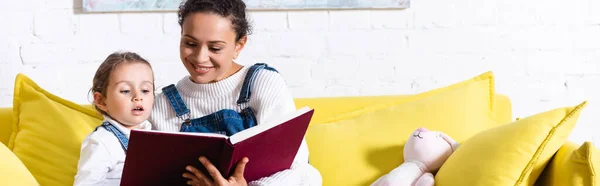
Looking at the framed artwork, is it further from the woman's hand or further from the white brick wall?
the woman's hand

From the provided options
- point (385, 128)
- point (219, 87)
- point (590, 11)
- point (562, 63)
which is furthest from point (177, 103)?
point (590, 11)

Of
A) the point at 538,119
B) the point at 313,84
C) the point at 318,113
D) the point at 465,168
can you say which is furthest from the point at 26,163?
the point at 538,119

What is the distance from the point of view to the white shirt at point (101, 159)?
1.82 metres

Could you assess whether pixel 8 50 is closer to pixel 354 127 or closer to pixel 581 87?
pixel 354 127

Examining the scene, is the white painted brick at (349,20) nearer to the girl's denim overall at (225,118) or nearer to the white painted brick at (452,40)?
the white painted brick at (452,40)

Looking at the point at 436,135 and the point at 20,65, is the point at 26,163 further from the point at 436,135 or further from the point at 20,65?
the point at 436,135

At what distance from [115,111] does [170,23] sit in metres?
0.94

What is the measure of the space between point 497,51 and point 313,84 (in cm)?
69

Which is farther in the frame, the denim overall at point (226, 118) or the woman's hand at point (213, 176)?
the denim overall at point (226, 118)

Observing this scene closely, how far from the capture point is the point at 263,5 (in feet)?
9.21

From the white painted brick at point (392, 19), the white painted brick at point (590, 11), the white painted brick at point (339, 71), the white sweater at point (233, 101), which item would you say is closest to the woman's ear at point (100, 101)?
the white sweater at point (233, 101)

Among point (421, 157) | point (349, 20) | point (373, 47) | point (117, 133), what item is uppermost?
point (349, 20)

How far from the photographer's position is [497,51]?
2934 millimetres

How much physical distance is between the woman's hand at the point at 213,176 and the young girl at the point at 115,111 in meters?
0.23
